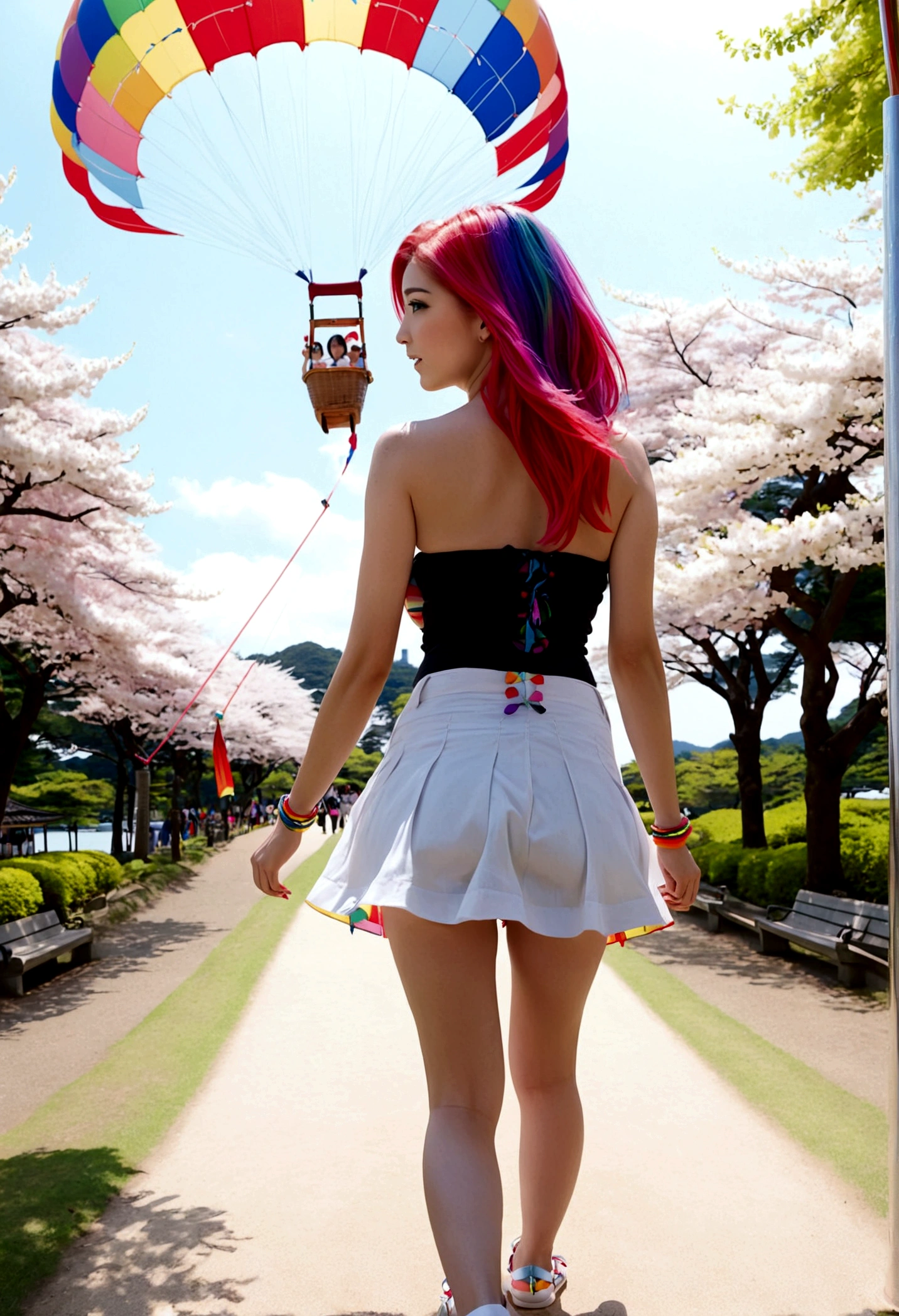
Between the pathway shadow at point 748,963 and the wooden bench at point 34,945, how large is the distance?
536 cm

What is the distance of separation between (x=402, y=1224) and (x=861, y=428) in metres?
8.49

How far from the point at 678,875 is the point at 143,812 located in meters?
19.3

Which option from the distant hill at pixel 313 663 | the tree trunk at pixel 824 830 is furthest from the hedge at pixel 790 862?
the distant hill at pixel 313 663

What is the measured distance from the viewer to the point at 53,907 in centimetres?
1126

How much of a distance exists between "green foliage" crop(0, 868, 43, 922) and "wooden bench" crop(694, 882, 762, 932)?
6537mm

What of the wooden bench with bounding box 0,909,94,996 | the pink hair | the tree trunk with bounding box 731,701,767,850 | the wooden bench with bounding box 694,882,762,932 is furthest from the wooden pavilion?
the pink hair

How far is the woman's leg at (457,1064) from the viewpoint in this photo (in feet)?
6.06

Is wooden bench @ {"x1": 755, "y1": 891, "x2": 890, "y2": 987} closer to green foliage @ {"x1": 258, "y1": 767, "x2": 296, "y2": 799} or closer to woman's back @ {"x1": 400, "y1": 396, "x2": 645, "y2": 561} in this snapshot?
woman's back @ {"x1": 400, "y1": 396, "x2": 645, "y2": 561}

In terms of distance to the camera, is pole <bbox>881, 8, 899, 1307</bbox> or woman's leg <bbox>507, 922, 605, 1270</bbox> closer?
woman's leg <bbox>507, 922, 605, 1270</bbox>

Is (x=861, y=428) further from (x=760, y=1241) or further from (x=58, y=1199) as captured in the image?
(x=58, y=1199)

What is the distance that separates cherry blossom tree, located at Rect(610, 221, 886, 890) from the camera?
917 cm

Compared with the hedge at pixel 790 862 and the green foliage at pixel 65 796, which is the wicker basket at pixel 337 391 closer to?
the hedge at pixel 790 862

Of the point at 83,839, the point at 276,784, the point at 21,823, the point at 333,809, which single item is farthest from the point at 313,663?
the point at 21,823

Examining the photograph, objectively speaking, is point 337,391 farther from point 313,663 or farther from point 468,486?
point 313,663
